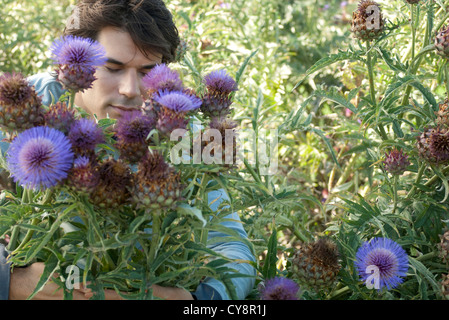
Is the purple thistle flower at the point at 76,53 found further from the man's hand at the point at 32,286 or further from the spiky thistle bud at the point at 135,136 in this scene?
the man's hand at the point at 32,286

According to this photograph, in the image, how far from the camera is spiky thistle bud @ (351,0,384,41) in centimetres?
113

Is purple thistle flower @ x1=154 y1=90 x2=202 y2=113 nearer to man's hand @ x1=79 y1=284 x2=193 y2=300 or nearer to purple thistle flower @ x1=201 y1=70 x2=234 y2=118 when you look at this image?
purple thistle flower @ x1=201 y1=70 x2=234 y2=118

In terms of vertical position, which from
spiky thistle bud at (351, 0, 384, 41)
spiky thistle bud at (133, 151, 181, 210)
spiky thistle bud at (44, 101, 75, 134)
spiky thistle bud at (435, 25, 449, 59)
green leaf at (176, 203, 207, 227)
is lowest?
green leaf at (176, 203, 207, 227)

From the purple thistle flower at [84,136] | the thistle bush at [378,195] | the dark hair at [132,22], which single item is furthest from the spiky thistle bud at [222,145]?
the dark hair at [132,22]

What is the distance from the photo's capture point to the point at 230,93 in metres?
0.91

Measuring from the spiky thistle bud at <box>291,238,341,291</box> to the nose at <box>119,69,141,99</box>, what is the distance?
22.5 inches

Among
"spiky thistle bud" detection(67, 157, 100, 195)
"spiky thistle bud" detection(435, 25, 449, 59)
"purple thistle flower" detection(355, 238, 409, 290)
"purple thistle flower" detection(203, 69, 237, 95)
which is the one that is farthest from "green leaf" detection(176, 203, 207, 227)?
"spiky thistle bud" detection(435, 25, 449, 59)

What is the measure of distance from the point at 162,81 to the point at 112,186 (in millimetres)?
194

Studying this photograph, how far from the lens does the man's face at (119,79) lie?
1.27 meters

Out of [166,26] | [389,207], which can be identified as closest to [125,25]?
[166,26]

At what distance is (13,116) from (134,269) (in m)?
0.30

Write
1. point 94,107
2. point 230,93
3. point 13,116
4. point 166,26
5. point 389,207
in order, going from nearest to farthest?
point 13,116
point 230,93
point 389,207
point 94,107
point 166,26
